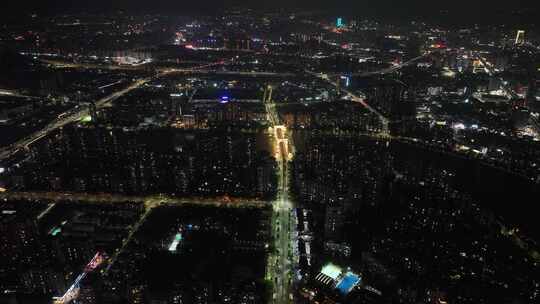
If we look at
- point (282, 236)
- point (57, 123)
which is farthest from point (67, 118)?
point (282, 236)

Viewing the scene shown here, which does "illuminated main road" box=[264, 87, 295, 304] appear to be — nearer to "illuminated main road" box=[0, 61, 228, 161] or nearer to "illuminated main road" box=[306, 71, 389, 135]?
"illuminated main road" box=[306, 71, 389, 135]

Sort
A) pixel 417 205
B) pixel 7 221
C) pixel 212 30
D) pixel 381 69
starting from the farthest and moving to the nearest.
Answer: pixel 212 30, pixel 381 69, pixel 417 205, pixel 7 221

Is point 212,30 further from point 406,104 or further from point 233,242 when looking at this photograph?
point 233,242

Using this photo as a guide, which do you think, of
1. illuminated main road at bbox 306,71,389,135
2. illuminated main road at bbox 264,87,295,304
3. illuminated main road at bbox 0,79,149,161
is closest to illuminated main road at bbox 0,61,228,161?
illuminated main road at bbox 0,79,149,161

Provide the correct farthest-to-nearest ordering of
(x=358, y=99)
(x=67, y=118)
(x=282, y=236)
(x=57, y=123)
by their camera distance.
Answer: (x=358, y=99)
(x=67, y=118)
(x=57, y=123)
(x=282, y=236)

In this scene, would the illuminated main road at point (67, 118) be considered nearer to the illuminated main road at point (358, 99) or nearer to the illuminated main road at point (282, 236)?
the illuminated main road at point (358, 99)

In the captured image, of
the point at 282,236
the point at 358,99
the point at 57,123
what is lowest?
the point at 282,236

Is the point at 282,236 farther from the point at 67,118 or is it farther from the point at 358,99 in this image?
the point at 67,118

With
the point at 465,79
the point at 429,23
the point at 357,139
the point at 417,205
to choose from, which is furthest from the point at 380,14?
the point at 417,205

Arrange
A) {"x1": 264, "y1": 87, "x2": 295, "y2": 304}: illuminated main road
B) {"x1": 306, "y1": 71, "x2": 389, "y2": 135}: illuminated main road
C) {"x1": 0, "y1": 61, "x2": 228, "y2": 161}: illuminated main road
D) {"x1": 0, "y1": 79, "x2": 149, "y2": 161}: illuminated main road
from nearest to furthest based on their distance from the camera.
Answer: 1. {"x1": 264, "y1": 87, "x2": 295, "y2": 304}: illuminated main road
2. {"x1": 0, "y1": 79, "x2": 149, "y2": 161}: illuminated main road
3. {"x1": 0, "y1": 61, "x2": 228, "y2": 161}: illuminated main road
4. {"x1": 306, "y1": 71, "x2": 389, "y2": 135}: illuminated main road

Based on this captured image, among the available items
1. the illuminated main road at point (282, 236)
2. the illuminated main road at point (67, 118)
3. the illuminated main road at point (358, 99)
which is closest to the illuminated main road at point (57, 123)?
the illuminated main road at point (67, 118)

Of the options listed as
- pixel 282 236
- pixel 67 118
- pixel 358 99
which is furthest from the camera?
pixel 358 99
